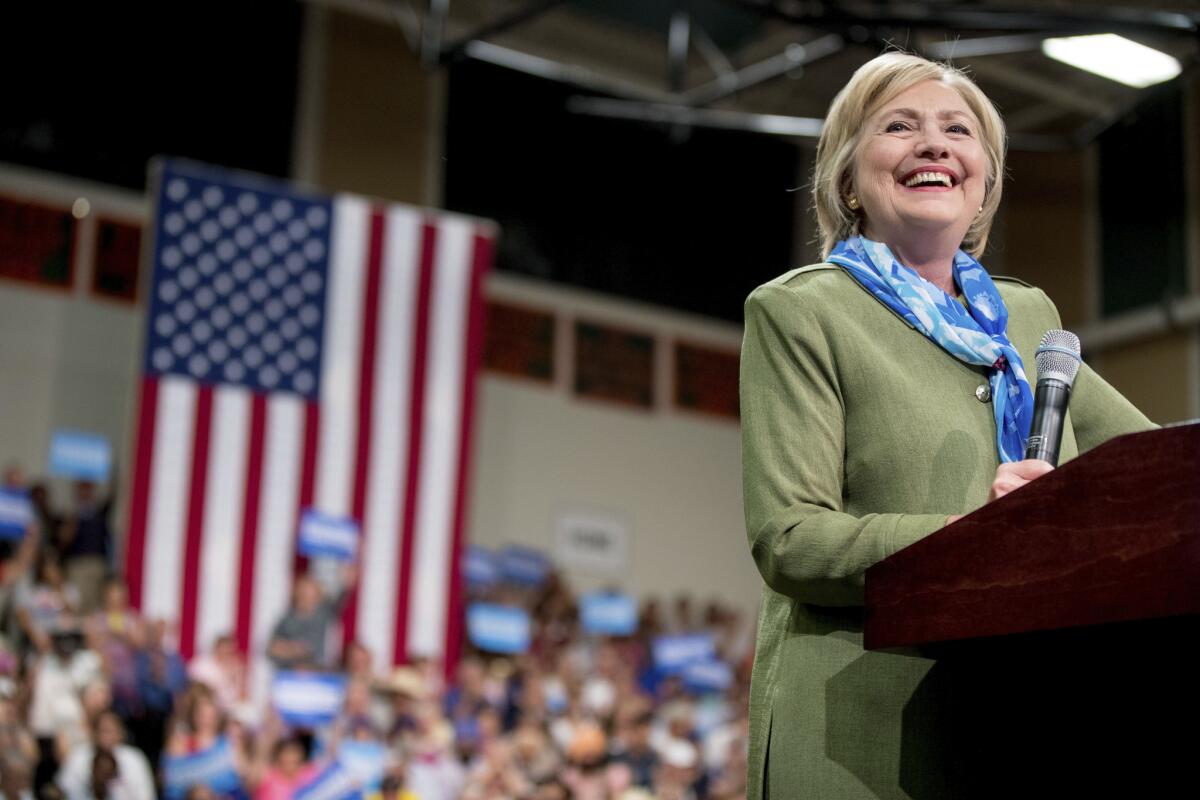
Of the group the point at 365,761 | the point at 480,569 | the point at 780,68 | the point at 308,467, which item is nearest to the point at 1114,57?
the point at 780,68

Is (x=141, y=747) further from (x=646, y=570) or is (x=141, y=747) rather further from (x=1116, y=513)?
(x=646, y=570)

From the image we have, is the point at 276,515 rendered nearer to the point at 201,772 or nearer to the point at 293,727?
the point at 293,727

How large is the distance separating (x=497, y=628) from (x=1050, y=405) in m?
9.37

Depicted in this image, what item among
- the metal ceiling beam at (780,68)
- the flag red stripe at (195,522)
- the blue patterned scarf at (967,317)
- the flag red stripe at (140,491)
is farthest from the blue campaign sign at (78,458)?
the blue patterned scarf at (967,317)

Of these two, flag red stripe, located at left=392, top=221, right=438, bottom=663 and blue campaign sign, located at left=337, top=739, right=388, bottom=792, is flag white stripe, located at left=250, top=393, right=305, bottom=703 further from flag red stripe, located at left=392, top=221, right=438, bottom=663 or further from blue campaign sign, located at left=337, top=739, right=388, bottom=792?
blue campaign sign, located at left=337, top=739, right=388, bottom=792

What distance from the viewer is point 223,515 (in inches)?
390

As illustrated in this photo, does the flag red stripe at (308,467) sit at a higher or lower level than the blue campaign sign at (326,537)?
higher

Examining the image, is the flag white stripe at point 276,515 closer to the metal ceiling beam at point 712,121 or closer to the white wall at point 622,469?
the metal ceiling beam at point 712,121

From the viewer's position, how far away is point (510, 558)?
39.3 feet

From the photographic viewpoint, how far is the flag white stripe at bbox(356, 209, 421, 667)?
33.3ft

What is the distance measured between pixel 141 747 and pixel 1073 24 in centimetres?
669

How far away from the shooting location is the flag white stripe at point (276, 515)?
32.1ft

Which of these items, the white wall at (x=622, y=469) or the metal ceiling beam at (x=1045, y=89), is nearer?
the white wall at (x=622, y=469)

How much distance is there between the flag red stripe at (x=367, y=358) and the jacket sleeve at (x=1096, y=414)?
29.2 ft
